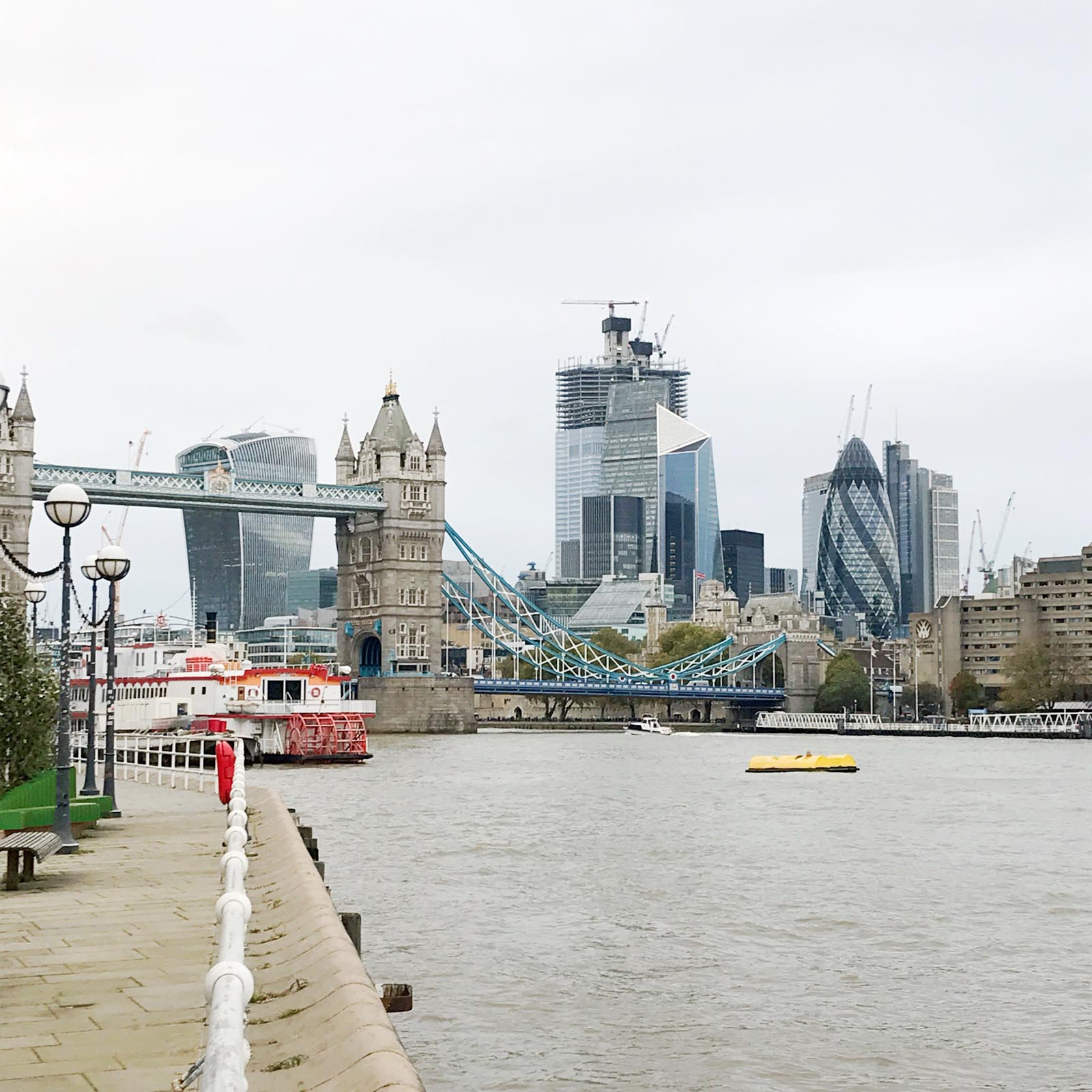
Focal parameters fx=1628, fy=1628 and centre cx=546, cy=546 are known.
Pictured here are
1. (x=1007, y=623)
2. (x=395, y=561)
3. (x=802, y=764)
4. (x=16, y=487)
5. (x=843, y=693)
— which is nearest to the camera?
(x=802, y=764)

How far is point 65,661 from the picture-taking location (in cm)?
2159

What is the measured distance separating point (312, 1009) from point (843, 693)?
549ft

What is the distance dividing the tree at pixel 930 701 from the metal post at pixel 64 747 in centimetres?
16590

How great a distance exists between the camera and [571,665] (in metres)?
161

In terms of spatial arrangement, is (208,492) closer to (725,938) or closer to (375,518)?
(375,518)

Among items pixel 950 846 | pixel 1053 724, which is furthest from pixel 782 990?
pixel 1053 724

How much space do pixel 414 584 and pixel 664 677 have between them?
41.9 m

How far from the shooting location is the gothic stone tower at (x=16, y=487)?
10838cm

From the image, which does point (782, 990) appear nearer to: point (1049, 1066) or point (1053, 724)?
point (1049, 1066)

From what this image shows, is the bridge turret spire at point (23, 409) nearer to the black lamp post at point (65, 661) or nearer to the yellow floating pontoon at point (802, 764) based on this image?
the yellow floating pontoon at point (802, 764)

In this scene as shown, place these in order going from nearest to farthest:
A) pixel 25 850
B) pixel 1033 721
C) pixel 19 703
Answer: pixel 25 850 < pixel 19 703 < pixel 1033 721

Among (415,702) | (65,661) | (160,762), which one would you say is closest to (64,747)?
(65,661)

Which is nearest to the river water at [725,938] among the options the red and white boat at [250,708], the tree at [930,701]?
the red and white boat at [250,708]

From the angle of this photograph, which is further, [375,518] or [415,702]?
[375,518]
